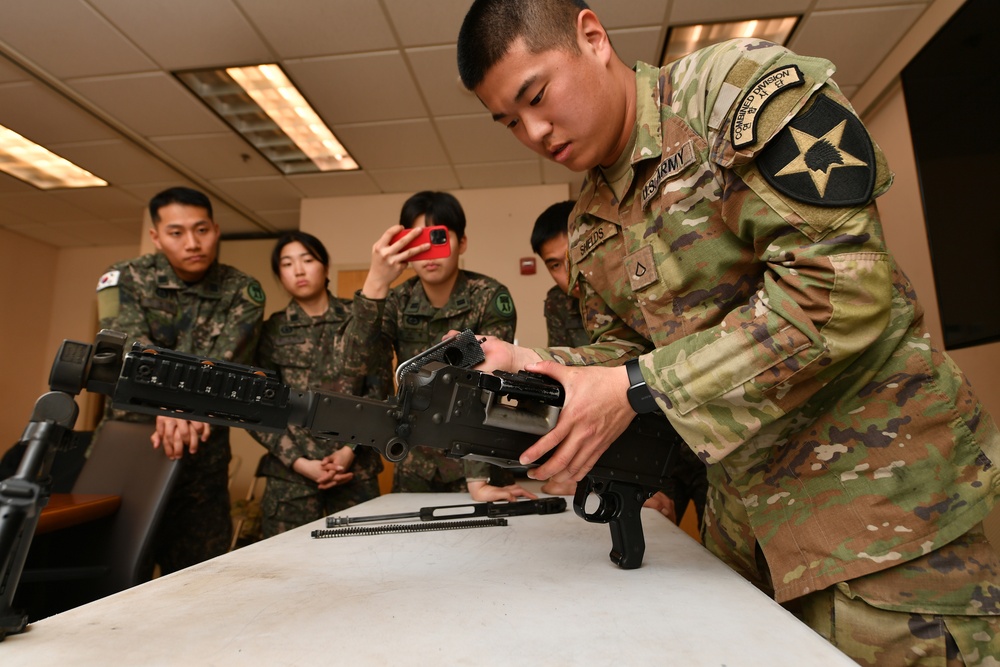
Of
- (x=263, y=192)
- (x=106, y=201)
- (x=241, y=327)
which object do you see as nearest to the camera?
(x=241, y=327)

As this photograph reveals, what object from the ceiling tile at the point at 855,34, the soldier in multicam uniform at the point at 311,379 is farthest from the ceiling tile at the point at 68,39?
the ceiling tile at the point at 855,34

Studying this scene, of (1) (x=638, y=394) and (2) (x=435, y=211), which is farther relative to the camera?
(2) (x=435, y=211)

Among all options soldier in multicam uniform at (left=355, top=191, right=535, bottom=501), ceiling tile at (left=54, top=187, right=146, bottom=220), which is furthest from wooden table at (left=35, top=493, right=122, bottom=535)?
ceiling tile at (left=54, top=187, right=146, bottom=220)

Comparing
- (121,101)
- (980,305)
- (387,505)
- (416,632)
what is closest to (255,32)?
(121,101)

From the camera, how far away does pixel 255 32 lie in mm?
3008

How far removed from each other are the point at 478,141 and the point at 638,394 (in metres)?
3.67

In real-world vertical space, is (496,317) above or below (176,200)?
below

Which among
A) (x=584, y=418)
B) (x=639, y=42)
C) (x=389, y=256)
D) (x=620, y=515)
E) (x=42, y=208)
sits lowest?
(x=620, y=515)

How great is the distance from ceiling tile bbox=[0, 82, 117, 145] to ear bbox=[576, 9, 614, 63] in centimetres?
389

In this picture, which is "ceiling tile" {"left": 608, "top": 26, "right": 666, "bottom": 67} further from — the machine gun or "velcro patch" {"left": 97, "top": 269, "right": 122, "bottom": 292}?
the machine gun

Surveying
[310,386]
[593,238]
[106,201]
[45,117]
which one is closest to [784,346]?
[593,238]

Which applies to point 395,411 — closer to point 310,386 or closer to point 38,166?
point 310,386

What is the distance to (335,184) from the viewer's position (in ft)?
15.8

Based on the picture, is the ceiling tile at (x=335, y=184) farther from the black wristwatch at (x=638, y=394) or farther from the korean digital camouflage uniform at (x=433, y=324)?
the black wristwatch at (x=638, y=394)
